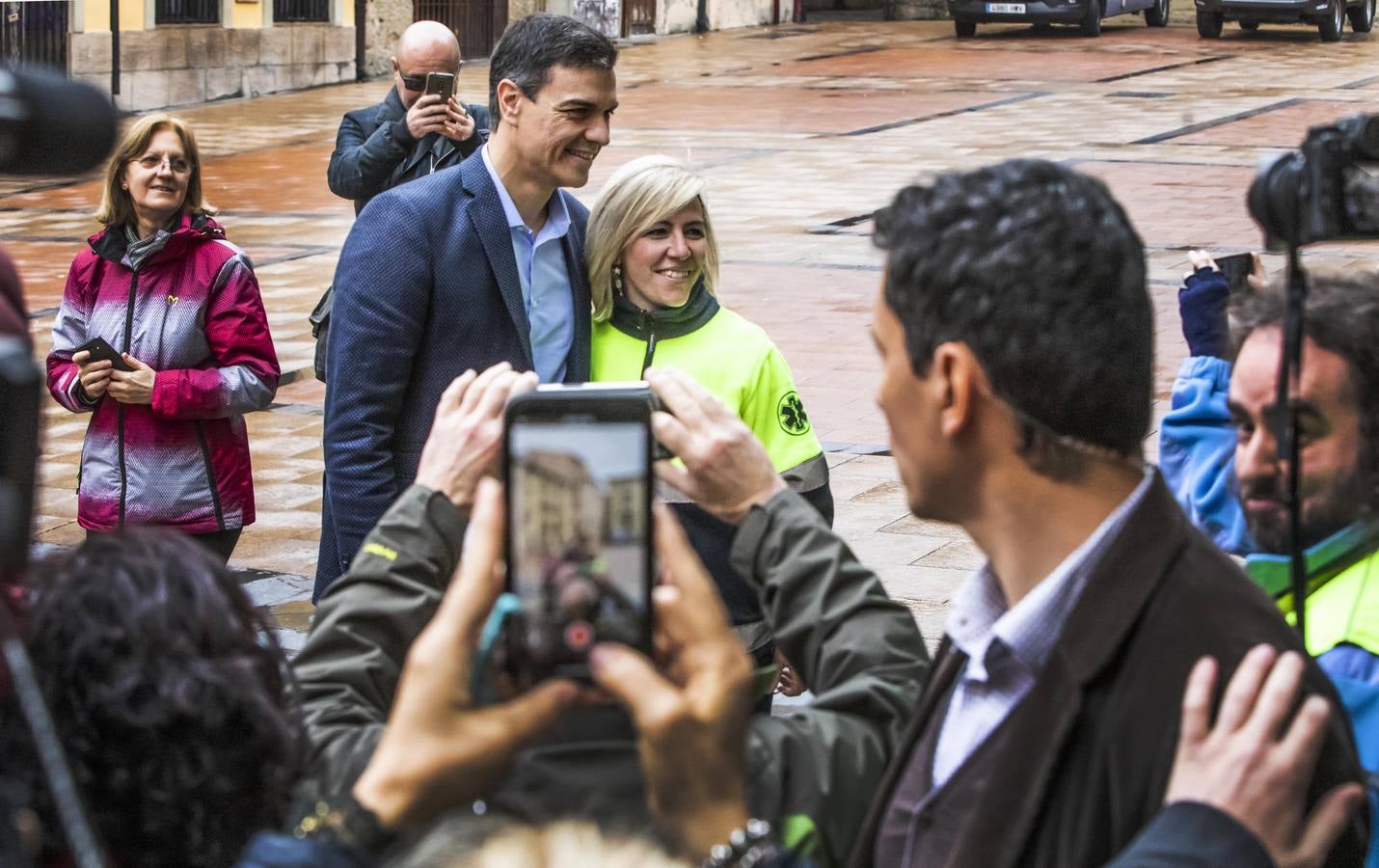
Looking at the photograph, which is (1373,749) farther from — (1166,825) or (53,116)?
(53,116)

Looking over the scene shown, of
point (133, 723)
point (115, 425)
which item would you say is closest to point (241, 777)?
point (133, 723)

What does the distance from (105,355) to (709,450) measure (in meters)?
3.33

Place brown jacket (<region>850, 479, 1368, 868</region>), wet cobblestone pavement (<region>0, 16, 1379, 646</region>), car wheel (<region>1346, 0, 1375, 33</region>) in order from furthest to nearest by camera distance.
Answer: car wheel (<region>1346, 0, 1375, 33</region>), wet cobblestone pavement (<region>0, 16, 1379, 646</region>), brown jacket (<region>850, 479, 1368, 868</region>)

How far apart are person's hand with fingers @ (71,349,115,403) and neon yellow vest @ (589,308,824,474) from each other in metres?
1.83

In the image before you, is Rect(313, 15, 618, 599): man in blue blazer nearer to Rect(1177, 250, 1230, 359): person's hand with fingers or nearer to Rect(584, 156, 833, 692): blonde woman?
Rect(584, 156, 833, 692): blonde woman

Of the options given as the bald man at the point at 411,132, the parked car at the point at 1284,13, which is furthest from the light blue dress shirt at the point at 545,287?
the parked car at the point at 1284,13

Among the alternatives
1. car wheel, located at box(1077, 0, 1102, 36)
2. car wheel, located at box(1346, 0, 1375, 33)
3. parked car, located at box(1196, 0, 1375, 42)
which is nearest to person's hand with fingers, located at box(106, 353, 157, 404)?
parked car, located at box(1196, 0, 1375, 42)

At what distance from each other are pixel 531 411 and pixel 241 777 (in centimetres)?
38

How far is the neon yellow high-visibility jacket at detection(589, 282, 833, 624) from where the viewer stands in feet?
11.6

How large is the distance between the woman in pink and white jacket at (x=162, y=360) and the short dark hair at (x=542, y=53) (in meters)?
1.49

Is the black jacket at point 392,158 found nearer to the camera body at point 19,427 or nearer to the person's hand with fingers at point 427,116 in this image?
the person's hand with fingers at point 427,116

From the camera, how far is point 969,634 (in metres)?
1.93

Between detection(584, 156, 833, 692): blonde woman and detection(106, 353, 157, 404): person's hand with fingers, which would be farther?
detection(106, 353, 157, 404): person's hand with fingers

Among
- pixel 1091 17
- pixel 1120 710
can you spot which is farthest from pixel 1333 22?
pixel 1120 710
